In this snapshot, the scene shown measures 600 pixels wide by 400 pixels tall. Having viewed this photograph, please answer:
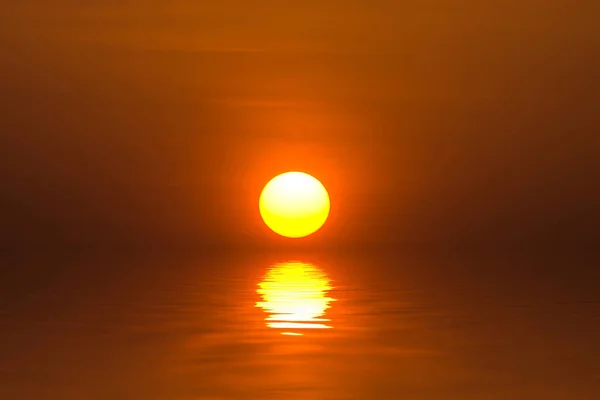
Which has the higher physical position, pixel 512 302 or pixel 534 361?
pixel 512 302

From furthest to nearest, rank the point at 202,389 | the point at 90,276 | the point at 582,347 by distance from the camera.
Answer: the point at 90,276 < the point at 582,347 < the point at 202,389

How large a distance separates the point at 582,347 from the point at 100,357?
Answer: 111 inches

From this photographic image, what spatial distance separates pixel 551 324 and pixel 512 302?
1765 mm

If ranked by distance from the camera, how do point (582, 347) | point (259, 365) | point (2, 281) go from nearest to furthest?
point (259, 365)
point (582, 347)
point (2, 281)

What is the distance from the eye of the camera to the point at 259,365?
3980 mm

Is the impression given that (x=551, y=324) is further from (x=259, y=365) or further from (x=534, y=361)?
(x=259, y=365)

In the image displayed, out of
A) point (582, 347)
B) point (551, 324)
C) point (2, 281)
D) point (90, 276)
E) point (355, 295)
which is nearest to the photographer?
point (582, 347)

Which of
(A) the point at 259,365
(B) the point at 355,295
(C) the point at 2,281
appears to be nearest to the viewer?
(A) the point at 259,365

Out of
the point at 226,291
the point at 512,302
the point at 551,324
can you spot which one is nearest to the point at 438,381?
the point at 551,324

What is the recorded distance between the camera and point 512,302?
7.55 m

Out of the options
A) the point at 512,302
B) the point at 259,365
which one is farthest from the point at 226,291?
the point at 259,365

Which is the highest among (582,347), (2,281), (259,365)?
(2,281)

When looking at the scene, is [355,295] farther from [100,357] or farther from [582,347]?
[100,357]

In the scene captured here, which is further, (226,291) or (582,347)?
(226,291)
